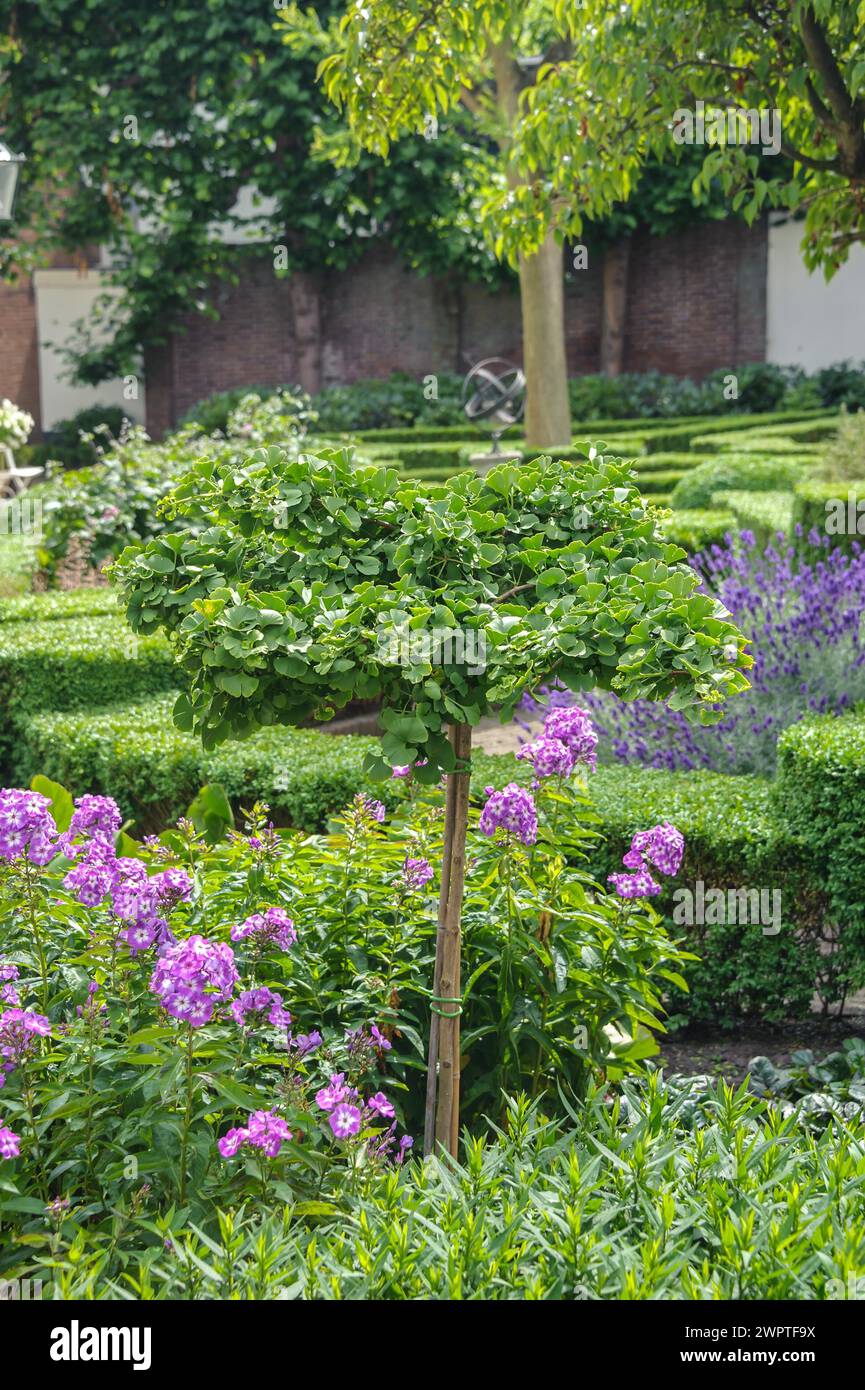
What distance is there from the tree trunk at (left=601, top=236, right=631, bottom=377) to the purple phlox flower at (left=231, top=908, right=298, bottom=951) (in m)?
20.8

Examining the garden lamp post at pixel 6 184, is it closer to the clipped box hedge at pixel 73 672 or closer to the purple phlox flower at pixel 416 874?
the clipped box hedge at pixel 73 672

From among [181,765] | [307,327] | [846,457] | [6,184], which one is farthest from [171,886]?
[307,327]

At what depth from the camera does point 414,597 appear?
254cm

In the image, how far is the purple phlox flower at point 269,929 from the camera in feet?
8.90

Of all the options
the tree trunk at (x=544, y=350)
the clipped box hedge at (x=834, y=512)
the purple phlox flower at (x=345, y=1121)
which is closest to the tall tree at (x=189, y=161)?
the tree trunk at (x=544, y=350)

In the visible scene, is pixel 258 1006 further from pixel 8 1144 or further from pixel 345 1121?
pixel 8 1144

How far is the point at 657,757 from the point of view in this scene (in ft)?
18.0

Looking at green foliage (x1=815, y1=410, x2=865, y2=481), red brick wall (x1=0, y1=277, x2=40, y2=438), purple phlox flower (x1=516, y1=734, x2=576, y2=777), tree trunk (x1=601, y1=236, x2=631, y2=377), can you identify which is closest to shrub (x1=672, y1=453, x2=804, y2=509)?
green foliage (x1=815, y1=410, x2=865, y2=481)

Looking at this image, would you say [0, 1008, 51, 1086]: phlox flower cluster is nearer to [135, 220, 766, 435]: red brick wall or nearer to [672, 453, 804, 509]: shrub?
[672, 453, 804, 509]: shrub

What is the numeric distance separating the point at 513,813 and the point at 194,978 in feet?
2.80

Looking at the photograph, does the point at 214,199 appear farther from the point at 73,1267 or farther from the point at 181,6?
the point at 73,1267

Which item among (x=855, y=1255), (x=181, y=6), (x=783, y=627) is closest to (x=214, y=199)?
(x=181, y=6)

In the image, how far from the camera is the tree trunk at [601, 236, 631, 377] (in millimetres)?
22609
